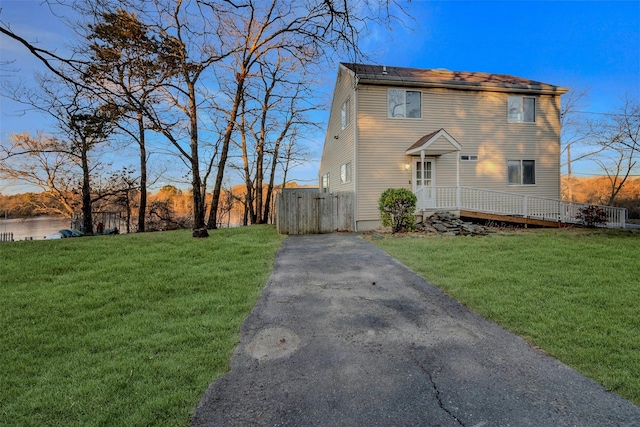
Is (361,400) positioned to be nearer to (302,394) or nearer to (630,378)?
(302,394)

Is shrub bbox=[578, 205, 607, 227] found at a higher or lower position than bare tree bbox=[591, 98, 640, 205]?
lower

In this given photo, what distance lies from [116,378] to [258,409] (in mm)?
1211

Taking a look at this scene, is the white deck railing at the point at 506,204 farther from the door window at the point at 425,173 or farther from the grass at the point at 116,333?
the grass at the point at 116,333

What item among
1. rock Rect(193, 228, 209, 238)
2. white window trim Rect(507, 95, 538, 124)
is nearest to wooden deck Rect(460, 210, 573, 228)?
white window trim Rect(507, 95, 538, 124)

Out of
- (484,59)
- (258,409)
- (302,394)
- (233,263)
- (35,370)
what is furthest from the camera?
(484,59)

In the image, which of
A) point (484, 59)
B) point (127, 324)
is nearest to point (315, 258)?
point (127, 324)

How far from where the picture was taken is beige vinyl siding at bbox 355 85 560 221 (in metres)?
12.5

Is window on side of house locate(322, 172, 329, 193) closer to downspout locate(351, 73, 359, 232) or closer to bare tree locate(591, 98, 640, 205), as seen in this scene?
downspout locate(351, 73, 359, 232)

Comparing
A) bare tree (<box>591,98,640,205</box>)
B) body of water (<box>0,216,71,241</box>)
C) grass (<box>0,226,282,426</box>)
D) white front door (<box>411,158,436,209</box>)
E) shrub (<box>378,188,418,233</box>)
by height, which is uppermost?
bare tree (<box>591,98,640,205</box>)

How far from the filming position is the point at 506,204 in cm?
1316

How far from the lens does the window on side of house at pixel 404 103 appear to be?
502 inches

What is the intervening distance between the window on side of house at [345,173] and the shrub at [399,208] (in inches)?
134

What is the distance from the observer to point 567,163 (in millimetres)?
25312

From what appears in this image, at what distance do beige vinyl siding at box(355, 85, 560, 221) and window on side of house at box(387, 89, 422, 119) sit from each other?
0.73 feet
